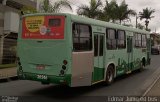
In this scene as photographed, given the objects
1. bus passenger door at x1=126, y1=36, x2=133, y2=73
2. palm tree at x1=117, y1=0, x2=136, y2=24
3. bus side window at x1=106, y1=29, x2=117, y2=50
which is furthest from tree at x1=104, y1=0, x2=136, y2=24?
bus side window at x1=106, y1=29, x2=117, y2=50

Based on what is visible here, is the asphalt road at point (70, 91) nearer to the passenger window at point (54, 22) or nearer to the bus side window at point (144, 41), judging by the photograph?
the passenger window at point (54, 22)

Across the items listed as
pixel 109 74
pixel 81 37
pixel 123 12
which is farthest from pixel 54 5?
pixel 123 12

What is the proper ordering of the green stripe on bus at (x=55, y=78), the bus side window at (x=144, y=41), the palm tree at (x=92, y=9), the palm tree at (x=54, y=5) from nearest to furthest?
1. the green stripe on bus at (x=55, y=78)
2. the bus side window at (x=144, y=41)
3. the palm tree at (x=54, y=5)
4. the palm tree at (x=92, y=9)

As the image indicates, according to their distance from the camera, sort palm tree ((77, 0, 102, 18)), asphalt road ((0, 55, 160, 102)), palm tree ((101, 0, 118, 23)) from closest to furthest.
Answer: asphalt road ((0, 55, 160, 102))
palm tree ((77, 0, 102, 18))
palm tree ((101, 0, 118, 23))

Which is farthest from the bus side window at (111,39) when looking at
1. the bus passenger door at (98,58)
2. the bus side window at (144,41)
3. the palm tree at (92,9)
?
the palm tree at (92,9)

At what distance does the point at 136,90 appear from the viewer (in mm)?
12516

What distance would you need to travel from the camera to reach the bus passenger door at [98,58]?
477 inches

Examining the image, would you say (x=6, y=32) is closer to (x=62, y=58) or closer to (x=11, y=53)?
(x=11, y=53)

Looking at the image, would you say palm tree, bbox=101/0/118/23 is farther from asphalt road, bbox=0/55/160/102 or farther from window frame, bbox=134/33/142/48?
asphalt road, bbox=0/55/160/102

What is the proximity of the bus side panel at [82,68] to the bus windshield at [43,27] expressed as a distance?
96 centimetres

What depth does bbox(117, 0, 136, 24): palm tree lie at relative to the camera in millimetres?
44625

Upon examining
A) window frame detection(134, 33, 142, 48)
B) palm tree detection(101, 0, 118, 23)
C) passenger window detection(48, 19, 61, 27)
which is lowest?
window frame detection(134, 33, 142, 48)

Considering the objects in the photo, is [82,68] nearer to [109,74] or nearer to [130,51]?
[109,74]

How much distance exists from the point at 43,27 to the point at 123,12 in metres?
35.6
